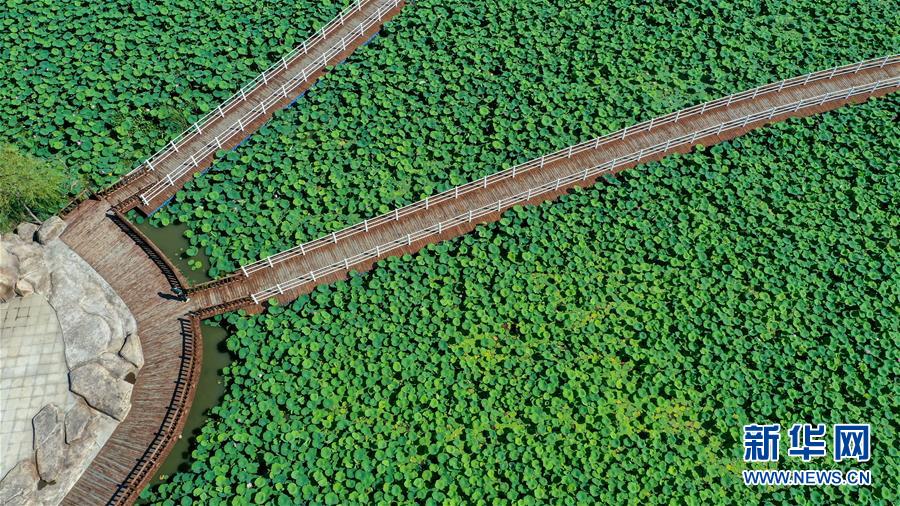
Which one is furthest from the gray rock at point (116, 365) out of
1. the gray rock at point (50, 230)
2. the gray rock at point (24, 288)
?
the gray rock at point (50, 230)

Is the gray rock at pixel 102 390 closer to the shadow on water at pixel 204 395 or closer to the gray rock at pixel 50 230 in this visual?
the shadow on water at pixel 204 395

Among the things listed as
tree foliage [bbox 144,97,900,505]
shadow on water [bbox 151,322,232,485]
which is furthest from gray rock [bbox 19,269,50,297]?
tree foliage [bbox 144,97,900,505]

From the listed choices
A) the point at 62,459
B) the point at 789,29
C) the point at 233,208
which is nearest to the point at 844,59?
the point at 789,29

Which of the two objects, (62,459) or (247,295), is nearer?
(62,459)

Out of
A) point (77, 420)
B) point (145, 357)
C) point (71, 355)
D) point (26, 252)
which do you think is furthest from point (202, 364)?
point (26, 252)

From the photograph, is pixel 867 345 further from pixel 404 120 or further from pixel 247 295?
pixel 247 295

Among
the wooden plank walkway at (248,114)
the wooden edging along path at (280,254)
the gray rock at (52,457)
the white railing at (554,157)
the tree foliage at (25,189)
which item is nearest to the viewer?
the gray rock at (52,457)

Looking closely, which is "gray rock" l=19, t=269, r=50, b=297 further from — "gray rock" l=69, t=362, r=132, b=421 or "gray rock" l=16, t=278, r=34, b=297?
"gray rock" l=69, t=362, r=132, b=421
